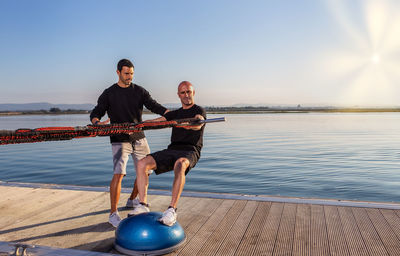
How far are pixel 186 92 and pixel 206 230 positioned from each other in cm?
176

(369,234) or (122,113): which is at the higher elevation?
(122,113)

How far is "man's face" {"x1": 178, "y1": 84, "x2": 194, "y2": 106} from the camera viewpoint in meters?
4.78

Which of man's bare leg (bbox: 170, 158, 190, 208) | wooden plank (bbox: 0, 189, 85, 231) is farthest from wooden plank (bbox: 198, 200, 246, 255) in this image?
wooden plank (bbox: 0, 189, 85, 231)

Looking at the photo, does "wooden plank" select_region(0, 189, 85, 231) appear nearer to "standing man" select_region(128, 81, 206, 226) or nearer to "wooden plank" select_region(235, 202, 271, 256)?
"standing man" select_region(128, 81, 206, 226)

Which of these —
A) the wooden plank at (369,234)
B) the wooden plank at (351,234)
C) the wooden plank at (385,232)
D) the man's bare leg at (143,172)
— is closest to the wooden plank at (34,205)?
the man's bare leg at (143,172)

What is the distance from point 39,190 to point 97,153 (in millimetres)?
11976

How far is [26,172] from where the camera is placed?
13.6 m

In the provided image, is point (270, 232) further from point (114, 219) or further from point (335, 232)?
point (114, 219)

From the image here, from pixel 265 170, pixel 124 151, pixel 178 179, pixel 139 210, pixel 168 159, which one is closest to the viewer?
pixel 178 179

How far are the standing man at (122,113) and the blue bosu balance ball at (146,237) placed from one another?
2.85ft

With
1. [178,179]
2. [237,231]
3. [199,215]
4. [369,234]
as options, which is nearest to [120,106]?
[178,179]

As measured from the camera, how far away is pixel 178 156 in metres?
4.57

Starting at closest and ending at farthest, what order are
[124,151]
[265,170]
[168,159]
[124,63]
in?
[168,159] < [124,63] < [124,151] < [265,170]

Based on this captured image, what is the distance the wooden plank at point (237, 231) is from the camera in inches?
153
